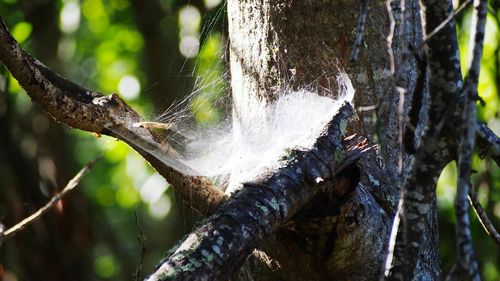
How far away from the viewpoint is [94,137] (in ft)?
16.3

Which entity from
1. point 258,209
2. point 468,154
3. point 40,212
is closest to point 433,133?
point 468,154

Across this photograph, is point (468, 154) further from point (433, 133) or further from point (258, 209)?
point (258, 209)

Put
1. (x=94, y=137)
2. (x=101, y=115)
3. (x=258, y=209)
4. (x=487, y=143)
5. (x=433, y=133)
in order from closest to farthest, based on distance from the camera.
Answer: (x=433, y=133) < (x=258, y=209) < (x=487, y=143) < (x=101, y=115) < (x=94, y=137)

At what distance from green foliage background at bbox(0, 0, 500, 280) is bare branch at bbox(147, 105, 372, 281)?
228cm

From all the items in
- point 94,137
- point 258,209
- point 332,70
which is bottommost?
point 258,209

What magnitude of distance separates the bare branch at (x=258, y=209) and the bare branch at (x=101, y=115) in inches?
14.8

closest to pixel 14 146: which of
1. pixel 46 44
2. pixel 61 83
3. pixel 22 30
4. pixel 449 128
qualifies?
pixel 46 44

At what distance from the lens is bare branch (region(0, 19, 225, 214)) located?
217 cm

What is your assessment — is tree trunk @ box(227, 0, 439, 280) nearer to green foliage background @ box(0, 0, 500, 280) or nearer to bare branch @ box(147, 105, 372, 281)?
bare branch @ box(147, 105, 372, 281)

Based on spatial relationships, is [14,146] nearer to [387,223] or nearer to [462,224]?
[387,223]

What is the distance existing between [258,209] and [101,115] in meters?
0.66

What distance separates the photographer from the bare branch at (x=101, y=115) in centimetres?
217

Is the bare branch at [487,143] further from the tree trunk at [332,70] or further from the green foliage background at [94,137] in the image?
the green foliage background at [94,137]

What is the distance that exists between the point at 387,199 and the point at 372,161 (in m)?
0.11
